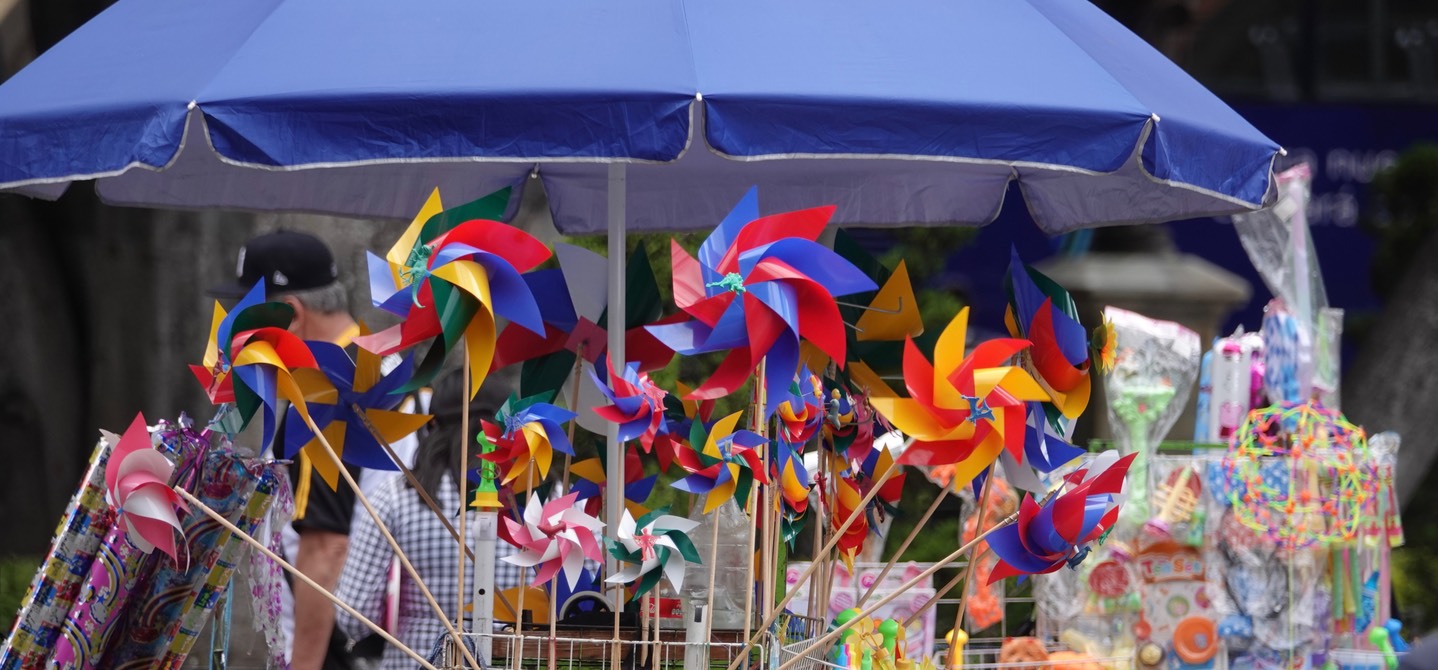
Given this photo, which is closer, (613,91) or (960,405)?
(613,91)

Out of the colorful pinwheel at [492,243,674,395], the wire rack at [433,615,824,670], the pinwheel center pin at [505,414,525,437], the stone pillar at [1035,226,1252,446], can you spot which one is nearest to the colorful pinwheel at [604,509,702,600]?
the wire rack at [433,615,824,670]

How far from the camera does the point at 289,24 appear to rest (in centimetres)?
311

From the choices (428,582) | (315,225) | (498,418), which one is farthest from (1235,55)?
(498,418)

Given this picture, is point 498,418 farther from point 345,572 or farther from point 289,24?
point 345,572

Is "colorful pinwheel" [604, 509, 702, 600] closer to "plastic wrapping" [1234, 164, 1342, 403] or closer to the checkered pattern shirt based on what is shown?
the checkered pattern shirt

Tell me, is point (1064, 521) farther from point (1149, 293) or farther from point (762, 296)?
point (1149, 293)

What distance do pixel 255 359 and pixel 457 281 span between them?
0.41 meters

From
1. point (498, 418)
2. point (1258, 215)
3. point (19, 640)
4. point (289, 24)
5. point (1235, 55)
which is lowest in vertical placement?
point (19, 640)

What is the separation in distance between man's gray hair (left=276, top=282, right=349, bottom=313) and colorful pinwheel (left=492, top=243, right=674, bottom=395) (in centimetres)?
158

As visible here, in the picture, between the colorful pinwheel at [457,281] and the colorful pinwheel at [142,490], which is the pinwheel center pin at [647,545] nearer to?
the colorful pinwheel at [457,281]

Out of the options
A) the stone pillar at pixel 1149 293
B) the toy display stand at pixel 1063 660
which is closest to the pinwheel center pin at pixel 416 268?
the toy display stand at pixel 1063 660

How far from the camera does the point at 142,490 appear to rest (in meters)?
3.19

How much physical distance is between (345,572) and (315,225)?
2.37 meters

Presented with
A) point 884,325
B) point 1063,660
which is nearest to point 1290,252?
point 1063,660
